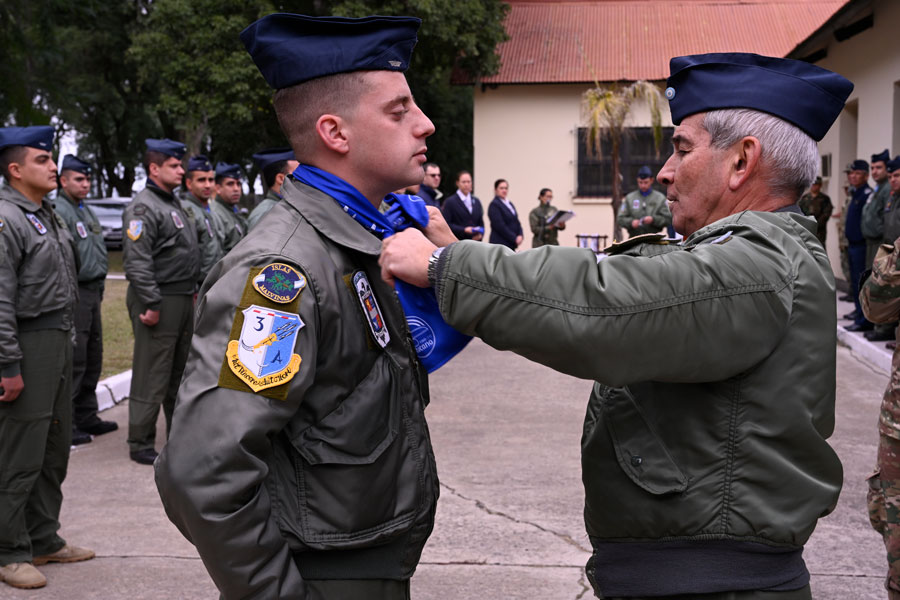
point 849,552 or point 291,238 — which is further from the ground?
point 291,238

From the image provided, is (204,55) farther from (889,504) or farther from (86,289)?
(889,504)

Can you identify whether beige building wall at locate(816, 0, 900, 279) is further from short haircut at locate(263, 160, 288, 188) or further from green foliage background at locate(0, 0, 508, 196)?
short haircut at locate(263, 160, 288, 188)

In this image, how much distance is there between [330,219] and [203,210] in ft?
22.5

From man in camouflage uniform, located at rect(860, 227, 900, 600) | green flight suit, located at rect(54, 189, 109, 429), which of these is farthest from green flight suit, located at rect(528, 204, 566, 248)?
man in camouflage uniform, located at rect(860, 227, 900, 600)

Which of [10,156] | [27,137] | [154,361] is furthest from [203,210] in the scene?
[10,156]

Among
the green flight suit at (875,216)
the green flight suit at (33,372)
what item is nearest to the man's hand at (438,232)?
the green flight suit at (33,372)

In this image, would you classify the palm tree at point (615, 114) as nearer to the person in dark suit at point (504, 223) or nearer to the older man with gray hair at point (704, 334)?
the person in dark suit at point (504, 223)

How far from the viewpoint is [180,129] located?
105 ft

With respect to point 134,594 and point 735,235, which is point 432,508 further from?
point 134,594

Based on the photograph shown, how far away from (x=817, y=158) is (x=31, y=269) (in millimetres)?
4097

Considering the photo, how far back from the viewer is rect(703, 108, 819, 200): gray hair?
195 centimetres

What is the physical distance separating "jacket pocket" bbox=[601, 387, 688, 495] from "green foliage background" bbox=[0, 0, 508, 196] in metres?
15.7

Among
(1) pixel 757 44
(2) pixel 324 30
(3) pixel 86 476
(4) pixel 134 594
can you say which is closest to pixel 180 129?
(1) pixel 757 44

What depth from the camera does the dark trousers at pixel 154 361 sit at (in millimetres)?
6762
